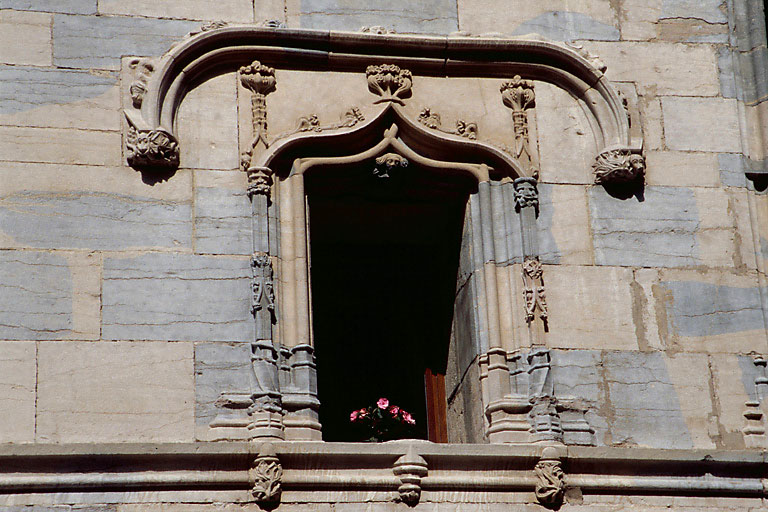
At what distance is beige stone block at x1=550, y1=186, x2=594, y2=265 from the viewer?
10.6 meters

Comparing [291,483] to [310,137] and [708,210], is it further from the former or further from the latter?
[708,210]

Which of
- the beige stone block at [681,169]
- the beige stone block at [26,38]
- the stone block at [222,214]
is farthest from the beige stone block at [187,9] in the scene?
the beige stone block at [681,169]

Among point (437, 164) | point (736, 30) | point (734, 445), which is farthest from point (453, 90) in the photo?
point (734, 445)

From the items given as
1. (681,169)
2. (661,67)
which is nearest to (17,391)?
(681,169)

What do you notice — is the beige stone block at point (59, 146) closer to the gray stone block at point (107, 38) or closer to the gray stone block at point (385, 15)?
the gray stone block at point (107, 38)

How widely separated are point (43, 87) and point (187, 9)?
1.12 meters

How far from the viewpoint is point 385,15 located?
11.0 m

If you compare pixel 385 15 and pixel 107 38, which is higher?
pixel 385 15

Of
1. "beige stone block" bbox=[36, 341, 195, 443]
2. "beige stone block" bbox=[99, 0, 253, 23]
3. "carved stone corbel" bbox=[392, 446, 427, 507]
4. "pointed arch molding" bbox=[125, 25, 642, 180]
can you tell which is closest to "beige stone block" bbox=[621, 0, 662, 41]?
"pointed arch molding" bbox=[125, 25, 642, 180]

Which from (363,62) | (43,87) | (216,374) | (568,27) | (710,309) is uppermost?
(568,27)

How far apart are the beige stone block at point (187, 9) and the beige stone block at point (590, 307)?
104 inches

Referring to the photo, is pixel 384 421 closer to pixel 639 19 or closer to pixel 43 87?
pixel 43 87

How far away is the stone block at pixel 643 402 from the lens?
1012 cm

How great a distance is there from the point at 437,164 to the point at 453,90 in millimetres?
563
